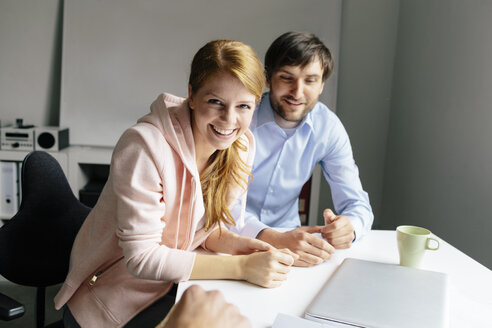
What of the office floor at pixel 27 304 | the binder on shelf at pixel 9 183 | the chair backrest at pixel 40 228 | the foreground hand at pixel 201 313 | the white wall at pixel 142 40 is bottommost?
the office floor at pixel 27 304

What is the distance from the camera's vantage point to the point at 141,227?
944mm

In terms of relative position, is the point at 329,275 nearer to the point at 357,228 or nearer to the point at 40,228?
the point at 357,228

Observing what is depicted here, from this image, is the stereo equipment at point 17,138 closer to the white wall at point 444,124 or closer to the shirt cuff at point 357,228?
the shirt cuff at point 357,228

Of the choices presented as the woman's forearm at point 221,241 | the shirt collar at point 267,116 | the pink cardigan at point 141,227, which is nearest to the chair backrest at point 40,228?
the pink cardigan at point 141,227

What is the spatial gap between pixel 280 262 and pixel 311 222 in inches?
70.9

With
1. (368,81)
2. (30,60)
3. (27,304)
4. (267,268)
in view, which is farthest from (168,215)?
(30,60)

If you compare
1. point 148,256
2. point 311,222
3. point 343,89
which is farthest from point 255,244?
point 343,89

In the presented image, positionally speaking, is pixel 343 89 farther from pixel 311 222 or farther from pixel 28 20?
pixel 28 20

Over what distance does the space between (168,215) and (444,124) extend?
66.6 inches

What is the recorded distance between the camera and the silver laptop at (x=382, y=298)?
0.76 m

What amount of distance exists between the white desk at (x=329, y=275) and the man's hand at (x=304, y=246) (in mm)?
19

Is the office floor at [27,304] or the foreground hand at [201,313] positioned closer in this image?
the foreground hand at [201,313]

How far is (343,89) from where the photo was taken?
2.93 m

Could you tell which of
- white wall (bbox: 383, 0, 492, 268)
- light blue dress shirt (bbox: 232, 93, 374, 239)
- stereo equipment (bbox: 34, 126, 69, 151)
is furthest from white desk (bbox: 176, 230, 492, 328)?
stereo equipment (bbox: 34, 126, 69, 151)
